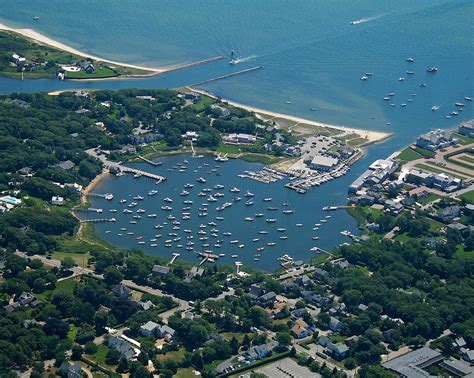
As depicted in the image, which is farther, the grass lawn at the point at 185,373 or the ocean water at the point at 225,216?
the ocean water at the point at 225,216

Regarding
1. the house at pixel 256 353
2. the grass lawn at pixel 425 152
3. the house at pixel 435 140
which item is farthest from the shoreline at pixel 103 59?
the house at pixel 256 353

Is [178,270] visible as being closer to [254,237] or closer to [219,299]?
[219,299]

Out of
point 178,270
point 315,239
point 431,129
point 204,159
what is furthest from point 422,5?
point 178,270

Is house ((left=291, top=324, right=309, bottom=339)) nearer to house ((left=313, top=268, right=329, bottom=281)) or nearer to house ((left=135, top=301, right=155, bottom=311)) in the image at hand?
house ((left=313, top=268, right=329, bottom=281))

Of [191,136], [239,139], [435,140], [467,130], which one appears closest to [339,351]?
[239,139]

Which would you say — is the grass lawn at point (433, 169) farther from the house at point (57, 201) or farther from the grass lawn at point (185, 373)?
the grass lawn at point (185, 373)

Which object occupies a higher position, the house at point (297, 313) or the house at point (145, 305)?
the house at point (297, 313)
